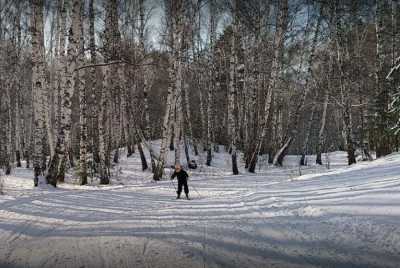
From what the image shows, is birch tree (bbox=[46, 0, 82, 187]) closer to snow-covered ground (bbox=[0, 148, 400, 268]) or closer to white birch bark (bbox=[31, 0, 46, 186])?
white birch bark (bbox=[31, 0, 46, 186])

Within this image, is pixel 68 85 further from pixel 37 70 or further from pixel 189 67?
pixel 189 67

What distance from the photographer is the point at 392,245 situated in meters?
5.06

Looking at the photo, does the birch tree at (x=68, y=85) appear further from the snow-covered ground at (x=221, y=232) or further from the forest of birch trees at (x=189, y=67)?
the snow-covered ground at (x=221, y=232)

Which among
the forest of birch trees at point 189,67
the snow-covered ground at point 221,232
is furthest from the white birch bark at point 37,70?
the snow-covered ground at point 221,232

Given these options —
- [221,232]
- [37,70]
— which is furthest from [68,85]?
[221,232]

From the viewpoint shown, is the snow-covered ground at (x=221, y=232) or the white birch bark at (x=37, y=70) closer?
the snow-covered ground at (x=221, y=232)

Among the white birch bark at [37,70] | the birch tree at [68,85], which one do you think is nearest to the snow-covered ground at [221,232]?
the birch tree at [68,85]

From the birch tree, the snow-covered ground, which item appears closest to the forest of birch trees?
the birch tree

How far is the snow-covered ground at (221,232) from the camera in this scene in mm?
5156

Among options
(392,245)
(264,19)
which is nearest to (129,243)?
(392,245)

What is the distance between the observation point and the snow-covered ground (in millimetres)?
5156

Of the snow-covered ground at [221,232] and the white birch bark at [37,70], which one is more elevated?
the white birch bark at [37,70]

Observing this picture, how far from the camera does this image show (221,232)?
20.9ft

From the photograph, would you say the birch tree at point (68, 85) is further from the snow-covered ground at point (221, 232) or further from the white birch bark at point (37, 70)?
the snow-covered ground at point (221, 232)
